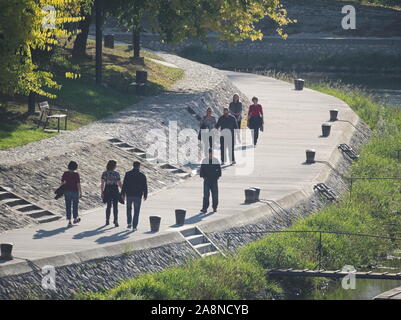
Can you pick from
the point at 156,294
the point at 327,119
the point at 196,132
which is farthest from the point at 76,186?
the point at 327,119

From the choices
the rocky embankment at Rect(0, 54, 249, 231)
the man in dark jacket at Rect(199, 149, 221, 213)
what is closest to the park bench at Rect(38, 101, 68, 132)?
the rocky embankment at Rect(0, 54, 249, 231)

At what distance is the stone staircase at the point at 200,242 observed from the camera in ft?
85.8

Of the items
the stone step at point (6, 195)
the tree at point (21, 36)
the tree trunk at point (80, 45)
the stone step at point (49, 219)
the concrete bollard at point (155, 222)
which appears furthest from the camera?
the tree trunk at point (80, 45)

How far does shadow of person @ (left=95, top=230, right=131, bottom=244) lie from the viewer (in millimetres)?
24695

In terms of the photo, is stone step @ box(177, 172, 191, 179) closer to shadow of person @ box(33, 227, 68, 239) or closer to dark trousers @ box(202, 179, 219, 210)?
dark trousers @ box(202, 179, 219, 210)

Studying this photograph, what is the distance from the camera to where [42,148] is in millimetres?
31328

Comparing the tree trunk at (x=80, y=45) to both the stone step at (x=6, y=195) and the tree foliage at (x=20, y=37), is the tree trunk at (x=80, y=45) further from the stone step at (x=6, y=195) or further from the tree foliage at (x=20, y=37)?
the stone step at (x=6, y=195)

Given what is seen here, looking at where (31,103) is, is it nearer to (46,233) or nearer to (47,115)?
(47,115)

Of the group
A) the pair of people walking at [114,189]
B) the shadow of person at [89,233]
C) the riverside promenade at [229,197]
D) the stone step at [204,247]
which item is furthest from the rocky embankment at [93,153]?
the stone step at [204,247]

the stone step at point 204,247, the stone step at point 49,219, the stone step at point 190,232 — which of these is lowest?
the stone step at point 204,247

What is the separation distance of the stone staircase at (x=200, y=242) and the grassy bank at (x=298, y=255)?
0.47 metres

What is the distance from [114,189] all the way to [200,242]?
2.11 meters

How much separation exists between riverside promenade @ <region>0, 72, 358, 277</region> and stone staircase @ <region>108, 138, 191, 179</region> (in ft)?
1.20
